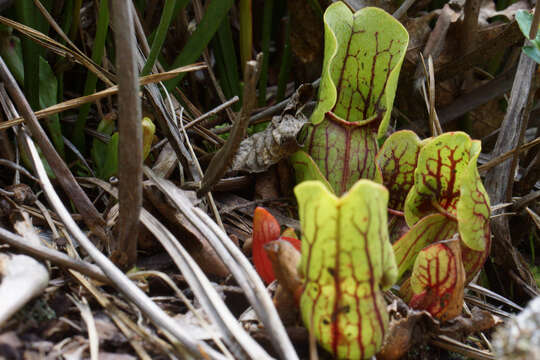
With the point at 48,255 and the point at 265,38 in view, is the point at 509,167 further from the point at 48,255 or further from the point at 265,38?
the point at 48,255

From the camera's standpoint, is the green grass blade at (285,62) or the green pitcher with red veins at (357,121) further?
the green grass blade at (285,62)

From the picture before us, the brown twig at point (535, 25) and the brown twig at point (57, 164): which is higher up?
the brown twig at point (535, 25)

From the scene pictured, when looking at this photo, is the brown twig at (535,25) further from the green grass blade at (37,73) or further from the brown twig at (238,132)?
the green grass blade at (37,73)

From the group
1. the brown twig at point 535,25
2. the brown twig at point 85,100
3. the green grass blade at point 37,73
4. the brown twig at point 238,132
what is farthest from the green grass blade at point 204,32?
the brown twig at point 535,25

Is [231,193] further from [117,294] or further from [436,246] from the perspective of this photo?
[436,246]

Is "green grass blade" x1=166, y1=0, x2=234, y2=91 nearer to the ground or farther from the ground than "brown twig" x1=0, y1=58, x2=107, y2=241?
farther from the ground

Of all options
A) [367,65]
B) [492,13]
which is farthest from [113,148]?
[492,13]

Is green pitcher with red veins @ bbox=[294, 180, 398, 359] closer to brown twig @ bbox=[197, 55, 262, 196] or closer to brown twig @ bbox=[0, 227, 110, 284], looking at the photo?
brown twig @ bbox=[197, 55, 262, 196]

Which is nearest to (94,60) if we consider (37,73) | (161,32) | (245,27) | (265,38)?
(37,73)

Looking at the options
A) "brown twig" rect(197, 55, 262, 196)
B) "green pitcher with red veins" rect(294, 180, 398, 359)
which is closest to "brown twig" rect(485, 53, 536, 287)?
"green pitcher with red veins" rect(294, 180, 398, 359)
